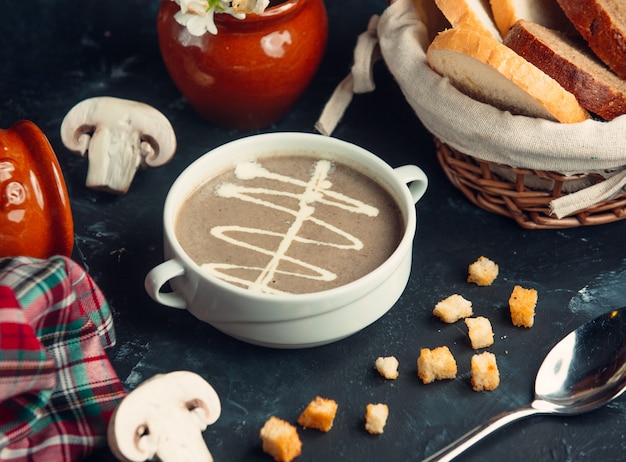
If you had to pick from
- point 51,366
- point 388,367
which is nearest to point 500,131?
point 388,367

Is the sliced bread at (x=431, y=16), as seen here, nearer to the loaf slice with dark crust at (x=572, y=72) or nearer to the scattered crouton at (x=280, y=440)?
the loaf slice with dark crust at (x=572, y=72)

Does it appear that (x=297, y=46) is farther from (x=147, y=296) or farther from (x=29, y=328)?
(x=29, y=328)

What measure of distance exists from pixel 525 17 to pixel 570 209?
1.48 ft

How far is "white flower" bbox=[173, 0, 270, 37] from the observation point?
1.78m

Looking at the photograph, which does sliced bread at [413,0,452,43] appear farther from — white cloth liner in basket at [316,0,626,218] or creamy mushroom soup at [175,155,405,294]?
creamy mushroom soup at [175,155,405,294]

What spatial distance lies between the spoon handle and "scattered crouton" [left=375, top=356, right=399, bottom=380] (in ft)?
0.55

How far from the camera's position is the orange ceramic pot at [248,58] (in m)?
1.92

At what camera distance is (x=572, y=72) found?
1.76 metres

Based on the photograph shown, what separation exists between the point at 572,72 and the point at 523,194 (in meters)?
0.25

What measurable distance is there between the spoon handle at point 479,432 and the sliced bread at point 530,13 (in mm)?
819

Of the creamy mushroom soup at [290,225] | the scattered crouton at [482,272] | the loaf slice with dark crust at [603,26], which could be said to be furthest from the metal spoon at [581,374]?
the loaf slice with dark crust at [603,26]

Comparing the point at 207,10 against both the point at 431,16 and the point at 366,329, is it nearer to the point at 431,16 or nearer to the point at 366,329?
the point at 431,16

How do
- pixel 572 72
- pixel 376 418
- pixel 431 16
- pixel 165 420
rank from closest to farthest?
pixel 165 420, pixel 376 418, pixel 572 72, pixel 431 16

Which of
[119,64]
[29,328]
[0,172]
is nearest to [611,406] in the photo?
[29,328]
